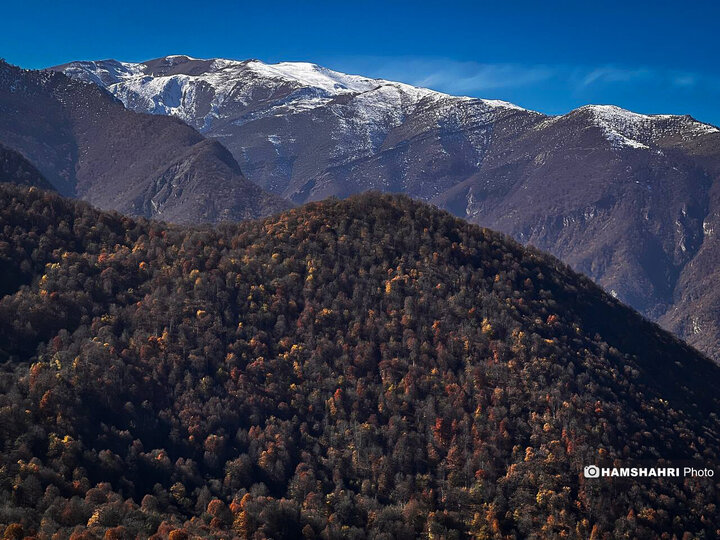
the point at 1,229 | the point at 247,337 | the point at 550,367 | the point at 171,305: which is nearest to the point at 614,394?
the point at 550,367

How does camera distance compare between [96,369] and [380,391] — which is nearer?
[96,369]

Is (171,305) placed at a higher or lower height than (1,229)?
lower

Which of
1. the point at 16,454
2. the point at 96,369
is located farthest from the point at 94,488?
the point at 96,369

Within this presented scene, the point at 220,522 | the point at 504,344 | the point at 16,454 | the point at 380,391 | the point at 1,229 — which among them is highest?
the point at 1,229

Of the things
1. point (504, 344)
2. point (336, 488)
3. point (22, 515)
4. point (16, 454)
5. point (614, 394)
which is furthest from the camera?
point (504, 344)

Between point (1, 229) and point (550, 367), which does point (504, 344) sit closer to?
point (550, 367)

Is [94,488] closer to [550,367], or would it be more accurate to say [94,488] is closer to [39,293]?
[39,293]

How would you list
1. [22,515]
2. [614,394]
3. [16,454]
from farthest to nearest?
[614,394]
[16,454]
[22,515]
